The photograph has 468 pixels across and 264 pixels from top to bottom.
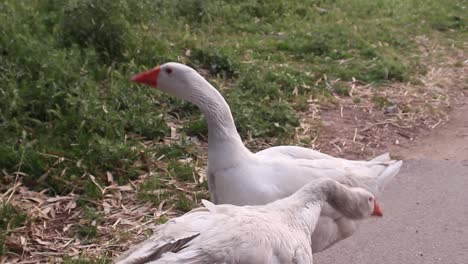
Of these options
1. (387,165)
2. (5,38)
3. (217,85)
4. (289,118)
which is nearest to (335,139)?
(289,118)

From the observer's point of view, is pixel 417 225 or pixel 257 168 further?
pixel 417 225

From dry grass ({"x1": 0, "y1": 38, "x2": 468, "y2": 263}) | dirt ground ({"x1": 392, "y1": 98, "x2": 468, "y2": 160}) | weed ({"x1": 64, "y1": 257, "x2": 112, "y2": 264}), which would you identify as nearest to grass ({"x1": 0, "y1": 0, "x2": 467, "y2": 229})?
dry grass ({"x1": 0, "y1": 38, "x2": 468, "y2": 263})

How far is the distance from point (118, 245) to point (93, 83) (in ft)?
7.61

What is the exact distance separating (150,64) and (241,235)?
434cm

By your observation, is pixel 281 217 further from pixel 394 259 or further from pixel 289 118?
pixel 289 118

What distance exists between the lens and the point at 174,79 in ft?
16.7

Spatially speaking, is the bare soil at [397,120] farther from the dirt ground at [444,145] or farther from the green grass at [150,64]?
the green grass at [150,64]

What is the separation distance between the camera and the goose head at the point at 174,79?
505 centimetres

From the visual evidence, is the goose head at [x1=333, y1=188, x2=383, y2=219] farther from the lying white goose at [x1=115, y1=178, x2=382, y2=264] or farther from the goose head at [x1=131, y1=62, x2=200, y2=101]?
the goose head at [x1=131, y1=62, x2=200, y2=101]

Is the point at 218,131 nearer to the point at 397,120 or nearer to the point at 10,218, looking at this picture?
the point at 10,218

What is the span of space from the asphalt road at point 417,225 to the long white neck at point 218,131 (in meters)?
0.99

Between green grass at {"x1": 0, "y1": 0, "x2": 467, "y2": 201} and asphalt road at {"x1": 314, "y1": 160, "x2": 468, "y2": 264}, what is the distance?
1313mm

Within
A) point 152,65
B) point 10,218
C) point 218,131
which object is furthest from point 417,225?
point 152,65

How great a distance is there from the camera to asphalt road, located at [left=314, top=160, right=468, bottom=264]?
17.1 ft
